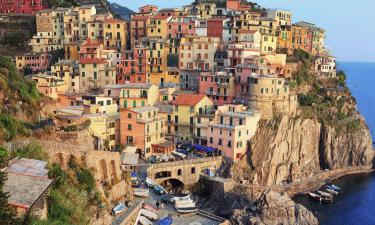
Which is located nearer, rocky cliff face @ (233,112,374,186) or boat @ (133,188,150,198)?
boat @ (133,188,150,198)

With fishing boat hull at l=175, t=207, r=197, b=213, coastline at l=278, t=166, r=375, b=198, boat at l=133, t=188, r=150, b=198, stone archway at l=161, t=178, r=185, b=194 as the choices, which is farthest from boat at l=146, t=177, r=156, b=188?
coastline at l=278, t=166, r=375, b=198

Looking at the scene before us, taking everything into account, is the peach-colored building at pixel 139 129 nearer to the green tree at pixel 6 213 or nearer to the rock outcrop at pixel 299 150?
the rock outcrop at pixel 299 150

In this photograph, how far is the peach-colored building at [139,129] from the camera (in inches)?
2240

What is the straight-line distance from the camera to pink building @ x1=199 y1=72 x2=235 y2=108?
218ft

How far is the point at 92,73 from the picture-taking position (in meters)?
72.8

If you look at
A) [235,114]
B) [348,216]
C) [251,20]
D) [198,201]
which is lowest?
[348,216]

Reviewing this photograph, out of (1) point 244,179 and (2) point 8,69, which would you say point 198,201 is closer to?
(1) point 244,179

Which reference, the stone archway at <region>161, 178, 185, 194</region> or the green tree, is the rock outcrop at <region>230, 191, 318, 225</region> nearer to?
the stone archway at <region>161, 178, 185, 194</region>

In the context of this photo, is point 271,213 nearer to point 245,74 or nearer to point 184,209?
point 184,209

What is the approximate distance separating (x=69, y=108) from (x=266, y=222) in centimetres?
2723

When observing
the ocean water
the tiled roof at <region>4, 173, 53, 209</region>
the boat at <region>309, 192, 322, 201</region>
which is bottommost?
the ocean water

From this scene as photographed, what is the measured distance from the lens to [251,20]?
261ft

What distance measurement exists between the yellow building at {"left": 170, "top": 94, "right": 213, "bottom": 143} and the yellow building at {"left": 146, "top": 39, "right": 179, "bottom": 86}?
457 inches

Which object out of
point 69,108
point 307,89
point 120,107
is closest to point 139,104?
point 120,107
